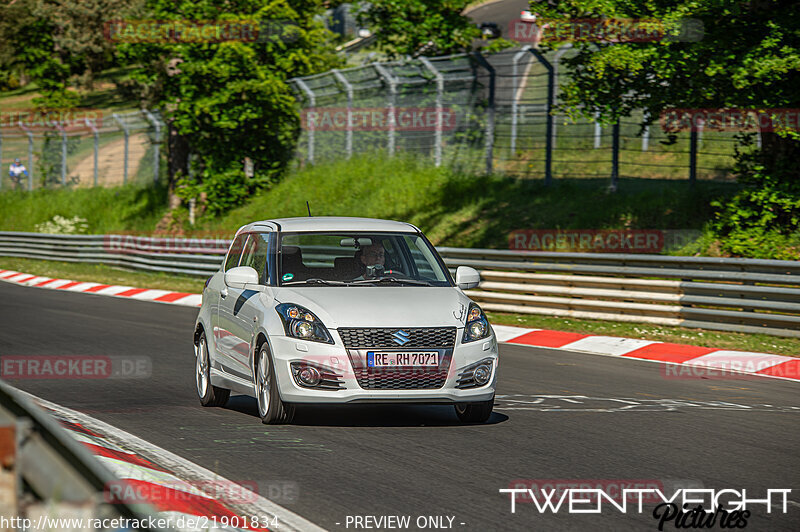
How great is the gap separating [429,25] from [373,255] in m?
20.1

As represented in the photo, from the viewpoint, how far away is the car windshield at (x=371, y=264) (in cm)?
926

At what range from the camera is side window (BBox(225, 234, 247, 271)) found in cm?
1038

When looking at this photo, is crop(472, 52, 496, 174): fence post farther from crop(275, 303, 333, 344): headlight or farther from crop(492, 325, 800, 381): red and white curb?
crop(275, 303, 333, 344): headlight

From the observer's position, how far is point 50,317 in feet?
61.1

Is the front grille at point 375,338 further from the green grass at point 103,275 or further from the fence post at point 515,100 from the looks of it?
the fence post at point 515,100

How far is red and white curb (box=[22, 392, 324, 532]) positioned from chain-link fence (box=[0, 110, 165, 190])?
1238 inches

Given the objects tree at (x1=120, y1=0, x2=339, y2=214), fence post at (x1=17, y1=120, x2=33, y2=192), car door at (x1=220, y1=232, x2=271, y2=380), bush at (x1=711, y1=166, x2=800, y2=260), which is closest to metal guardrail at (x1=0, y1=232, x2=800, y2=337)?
bush at (x1=711, y1=166, x2=800, y2=260)

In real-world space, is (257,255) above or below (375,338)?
above

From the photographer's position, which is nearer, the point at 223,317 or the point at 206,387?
the point at 223,317

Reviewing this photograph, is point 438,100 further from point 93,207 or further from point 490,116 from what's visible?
point 93,207

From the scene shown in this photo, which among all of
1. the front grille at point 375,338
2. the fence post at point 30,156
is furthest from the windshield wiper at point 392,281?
the fence post at point 30,156

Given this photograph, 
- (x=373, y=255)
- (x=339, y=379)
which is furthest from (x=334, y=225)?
(x=339, y=379)

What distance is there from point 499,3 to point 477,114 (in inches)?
1817

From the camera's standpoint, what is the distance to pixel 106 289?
26375 millimetres
